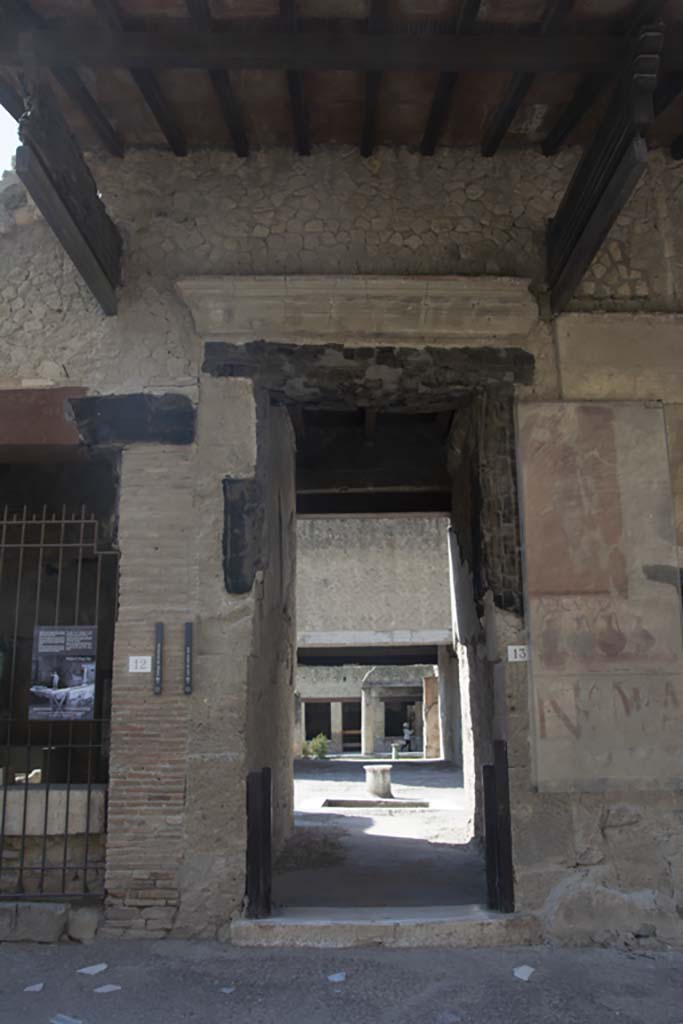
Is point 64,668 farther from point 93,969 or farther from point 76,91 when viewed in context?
point 76,91

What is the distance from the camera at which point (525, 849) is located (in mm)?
4781

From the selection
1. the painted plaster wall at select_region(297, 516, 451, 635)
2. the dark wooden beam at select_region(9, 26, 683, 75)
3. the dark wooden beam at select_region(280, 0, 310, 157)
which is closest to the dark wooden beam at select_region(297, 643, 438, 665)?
the painted plaster wall at select_region(297, 516, 451, 635)

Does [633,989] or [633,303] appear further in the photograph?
[633,303]

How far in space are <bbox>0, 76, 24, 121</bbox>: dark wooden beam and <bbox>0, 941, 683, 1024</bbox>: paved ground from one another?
4.55m

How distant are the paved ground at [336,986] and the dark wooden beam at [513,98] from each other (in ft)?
15.4

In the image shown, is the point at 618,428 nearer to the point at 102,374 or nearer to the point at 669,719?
the point at 669,719

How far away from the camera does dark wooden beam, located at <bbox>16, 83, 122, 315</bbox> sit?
4406 mm

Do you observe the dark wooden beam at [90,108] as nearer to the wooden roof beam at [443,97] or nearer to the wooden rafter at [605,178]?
the wooden roof beam at [443,97]

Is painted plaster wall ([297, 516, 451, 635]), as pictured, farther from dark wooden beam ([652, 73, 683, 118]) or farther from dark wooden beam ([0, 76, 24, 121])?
dark wooden beam ([0, 76, 24, 121])

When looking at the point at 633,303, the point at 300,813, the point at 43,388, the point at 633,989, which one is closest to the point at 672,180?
the point at 633,303

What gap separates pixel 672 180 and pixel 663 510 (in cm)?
228

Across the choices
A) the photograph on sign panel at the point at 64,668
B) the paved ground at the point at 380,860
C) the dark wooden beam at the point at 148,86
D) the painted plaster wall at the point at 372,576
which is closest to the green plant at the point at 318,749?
the painted plaster wall at the point at 372,576

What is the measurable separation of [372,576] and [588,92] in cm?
1399

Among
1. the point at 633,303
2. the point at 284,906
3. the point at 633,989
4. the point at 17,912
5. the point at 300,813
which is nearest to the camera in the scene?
the point at 633,989
